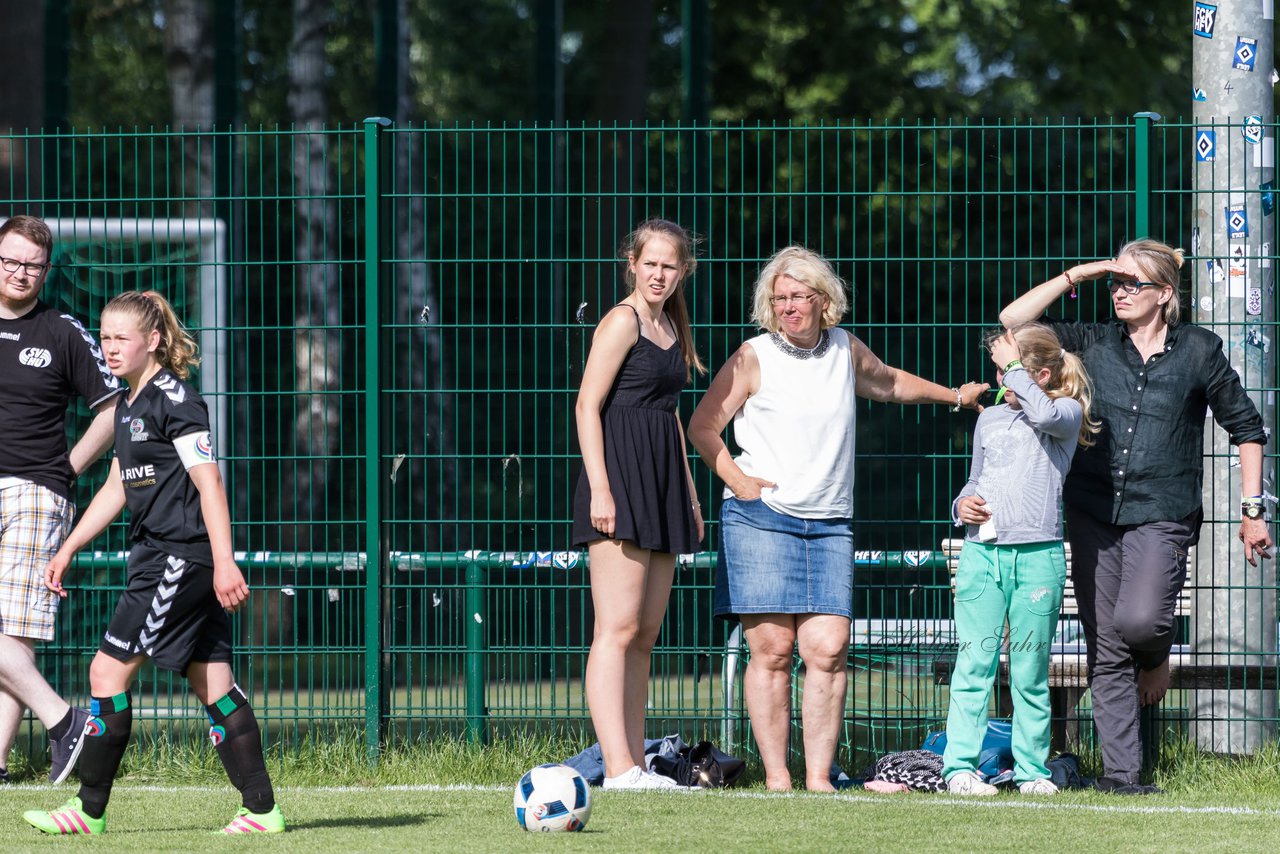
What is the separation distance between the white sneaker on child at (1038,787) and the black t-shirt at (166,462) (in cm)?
288

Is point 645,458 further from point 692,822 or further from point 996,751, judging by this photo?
point 996,751

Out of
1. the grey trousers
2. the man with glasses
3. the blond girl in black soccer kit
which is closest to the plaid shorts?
the man with glasses

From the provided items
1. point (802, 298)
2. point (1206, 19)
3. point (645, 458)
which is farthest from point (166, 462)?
point (1206, 19)

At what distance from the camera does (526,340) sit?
722 cm

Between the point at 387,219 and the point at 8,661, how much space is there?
7.15 ft

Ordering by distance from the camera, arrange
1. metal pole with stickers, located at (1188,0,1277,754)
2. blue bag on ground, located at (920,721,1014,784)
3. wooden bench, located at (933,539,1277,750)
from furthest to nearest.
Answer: metal pole with stickers, located at (1188,0,1277,754), wooden bench, located at (933,539,1277,750), blue bag on ground, located at (920,721,1014,784)

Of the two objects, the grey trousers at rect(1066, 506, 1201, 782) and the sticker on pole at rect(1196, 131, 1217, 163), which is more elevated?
the sticker on pole at rect(1196, 131, 1217, 163)

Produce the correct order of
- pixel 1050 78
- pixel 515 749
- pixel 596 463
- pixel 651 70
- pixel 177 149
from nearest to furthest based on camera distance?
pixel 596 463 → pixel 515 749 → pixel 177 149 → pixel 651 70 → pixel 1050 78

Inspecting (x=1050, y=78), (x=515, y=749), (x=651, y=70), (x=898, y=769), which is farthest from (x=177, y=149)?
(x=898, y=769)

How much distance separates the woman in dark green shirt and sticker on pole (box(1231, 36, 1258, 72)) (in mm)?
1129

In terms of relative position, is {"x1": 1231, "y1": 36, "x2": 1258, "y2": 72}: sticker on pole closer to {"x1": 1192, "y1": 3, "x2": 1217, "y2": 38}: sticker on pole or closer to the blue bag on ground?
{"x1": 1192, "y1": 3, "x2": 1217, "y2": 38}: sticker on pole

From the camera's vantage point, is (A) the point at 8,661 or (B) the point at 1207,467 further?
(B) the point at 1207,467

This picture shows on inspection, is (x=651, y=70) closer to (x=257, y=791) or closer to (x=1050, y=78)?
(x=1050, y=78)

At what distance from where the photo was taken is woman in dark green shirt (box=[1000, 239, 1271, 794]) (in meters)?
6.18
